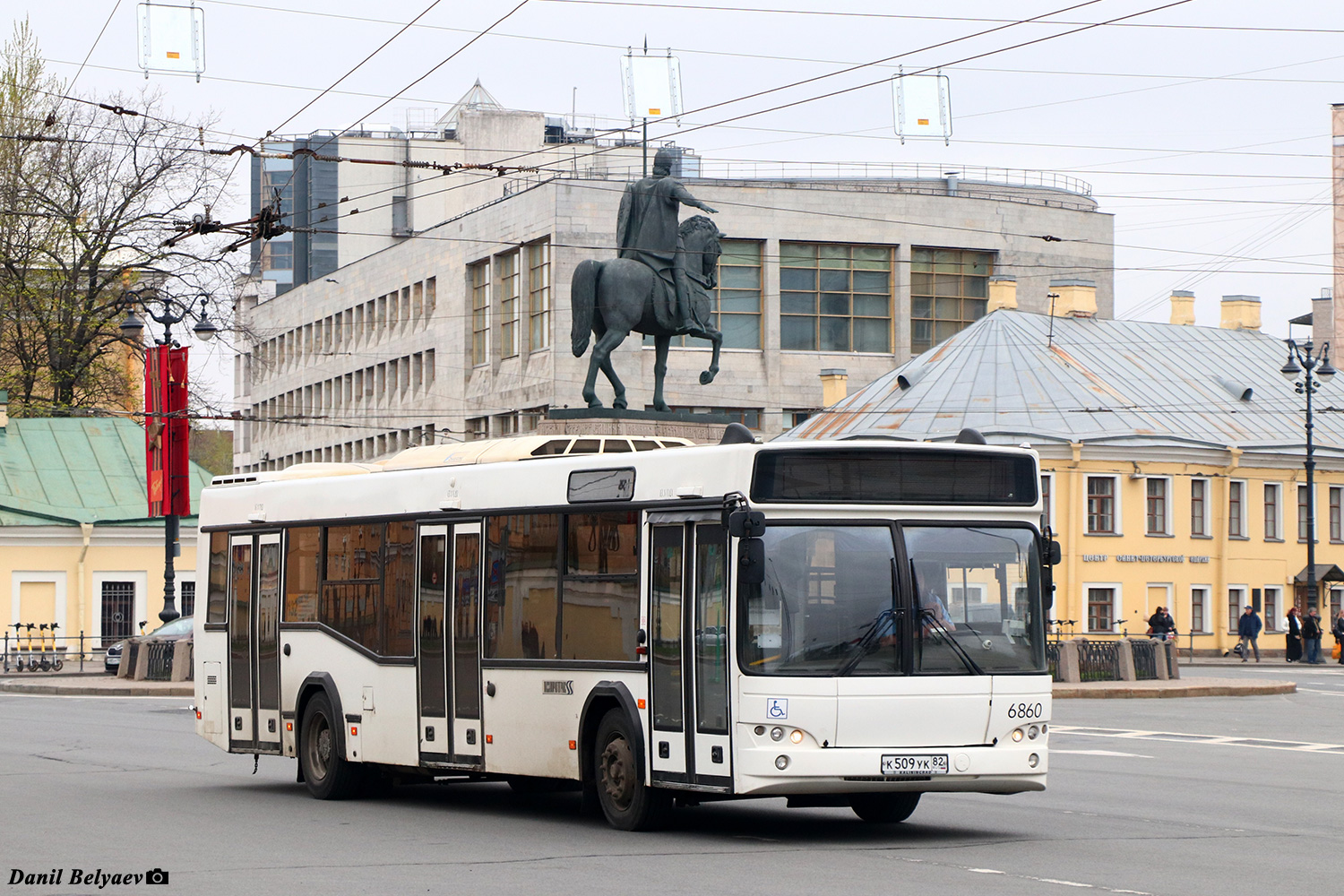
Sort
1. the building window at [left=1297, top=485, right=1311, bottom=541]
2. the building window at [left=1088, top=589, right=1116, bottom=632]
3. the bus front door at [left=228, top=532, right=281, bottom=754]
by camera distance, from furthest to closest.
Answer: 1. the building window at [left=1297, top=485, right=1311, bottom=541]
2. the building window at [left=1088, top=589, right=1116, bottom=632]
3. the bus front door at [left=228, top=532, right=281, bottom=754]

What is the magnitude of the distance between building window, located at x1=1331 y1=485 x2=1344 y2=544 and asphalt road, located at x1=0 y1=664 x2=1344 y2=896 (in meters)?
42.5

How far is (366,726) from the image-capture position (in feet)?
52.0

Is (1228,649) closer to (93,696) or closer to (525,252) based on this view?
(525,252)

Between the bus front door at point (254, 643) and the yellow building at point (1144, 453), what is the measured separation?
129 ft

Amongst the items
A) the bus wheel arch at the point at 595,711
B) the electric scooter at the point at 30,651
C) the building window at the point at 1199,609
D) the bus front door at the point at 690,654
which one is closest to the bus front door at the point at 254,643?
the bus wheel arch at the point at 595,711

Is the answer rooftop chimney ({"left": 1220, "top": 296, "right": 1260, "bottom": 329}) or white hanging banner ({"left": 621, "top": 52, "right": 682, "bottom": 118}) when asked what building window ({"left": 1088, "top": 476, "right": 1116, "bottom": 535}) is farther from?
white hanging banner ({"left": 621, "top": 52, "right": 682, "bottom": 118})

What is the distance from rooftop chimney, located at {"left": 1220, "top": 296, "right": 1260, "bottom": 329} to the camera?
69250 millimetres

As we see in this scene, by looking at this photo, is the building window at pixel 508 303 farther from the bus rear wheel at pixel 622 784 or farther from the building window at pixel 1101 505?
the bus rear wheel at pixel 622 784

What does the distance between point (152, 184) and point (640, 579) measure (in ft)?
148

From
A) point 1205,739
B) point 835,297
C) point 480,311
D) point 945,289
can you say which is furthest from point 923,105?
point 1205,739

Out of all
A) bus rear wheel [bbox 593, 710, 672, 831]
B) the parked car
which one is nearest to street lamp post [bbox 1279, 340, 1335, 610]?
the parked car

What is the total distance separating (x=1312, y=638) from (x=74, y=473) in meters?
33.4

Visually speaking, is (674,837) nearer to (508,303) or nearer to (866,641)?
(866,641)

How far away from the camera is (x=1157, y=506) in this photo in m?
57.9
